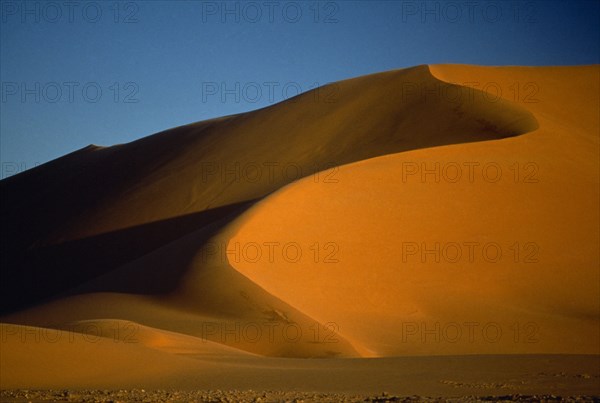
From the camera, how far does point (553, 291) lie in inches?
909

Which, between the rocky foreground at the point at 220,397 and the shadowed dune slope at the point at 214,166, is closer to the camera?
the rocky foreground at the point at 220,397

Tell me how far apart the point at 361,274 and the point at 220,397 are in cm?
1388

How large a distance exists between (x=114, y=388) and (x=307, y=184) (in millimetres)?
16339

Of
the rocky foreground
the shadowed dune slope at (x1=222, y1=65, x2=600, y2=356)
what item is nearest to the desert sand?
the shadowed dune slope at (x1=222, y1=65, x2=600, y2=356)

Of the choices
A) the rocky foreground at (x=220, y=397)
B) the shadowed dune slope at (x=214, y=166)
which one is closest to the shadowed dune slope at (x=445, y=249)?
the shadowed dune slope at (x=214, y=166)

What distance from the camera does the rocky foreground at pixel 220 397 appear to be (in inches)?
389

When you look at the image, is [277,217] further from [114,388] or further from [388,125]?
[388,125]

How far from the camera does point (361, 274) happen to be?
2381cm

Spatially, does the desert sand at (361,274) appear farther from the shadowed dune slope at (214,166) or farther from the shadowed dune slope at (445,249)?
the shadowed dune slope at (214,166)

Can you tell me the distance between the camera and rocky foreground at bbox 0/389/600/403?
32.4ft

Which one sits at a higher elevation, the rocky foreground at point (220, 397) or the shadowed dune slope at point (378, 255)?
the shadowed dune slope at point (378, 255)

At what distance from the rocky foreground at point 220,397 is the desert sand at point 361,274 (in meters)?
0.91

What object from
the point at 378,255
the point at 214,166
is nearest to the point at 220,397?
the point at 378,255

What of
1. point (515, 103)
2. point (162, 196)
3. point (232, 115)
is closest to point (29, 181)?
point (232, 115)
